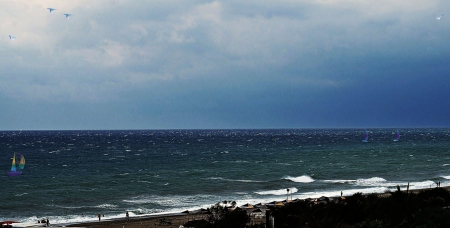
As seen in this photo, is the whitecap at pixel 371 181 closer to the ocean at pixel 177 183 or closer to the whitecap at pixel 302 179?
the ocean at pixel 177 183

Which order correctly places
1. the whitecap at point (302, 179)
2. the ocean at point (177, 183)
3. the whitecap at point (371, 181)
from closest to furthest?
the ocean at point (177, 183), the whitecap at point (371, 181), the whitecap at point (302, 179)

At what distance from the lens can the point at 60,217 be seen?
41.3 m

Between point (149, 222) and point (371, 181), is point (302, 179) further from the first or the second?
point (149, 222)

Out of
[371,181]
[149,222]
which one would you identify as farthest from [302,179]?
[149,222]

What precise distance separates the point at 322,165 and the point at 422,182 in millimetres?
26542

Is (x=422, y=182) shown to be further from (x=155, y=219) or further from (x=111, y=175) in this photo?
(x=111, y=175)

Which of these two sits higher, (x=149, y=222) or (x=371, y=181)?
(x=371, y=181)

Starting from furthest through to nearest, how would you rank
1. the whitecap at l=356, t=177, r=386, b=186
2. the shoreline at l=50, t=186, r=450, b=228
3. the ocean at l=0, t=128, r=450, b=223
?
the whitecap at l=356, t=177, r=386, b=186 → the ocean at l=0, t=128, r=450, b=223 → the shoreline at l=50, t=186, r=450, b=228

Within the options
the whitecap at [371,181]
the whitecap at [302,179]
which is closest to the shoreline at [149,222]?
the whitecap at [371,181]

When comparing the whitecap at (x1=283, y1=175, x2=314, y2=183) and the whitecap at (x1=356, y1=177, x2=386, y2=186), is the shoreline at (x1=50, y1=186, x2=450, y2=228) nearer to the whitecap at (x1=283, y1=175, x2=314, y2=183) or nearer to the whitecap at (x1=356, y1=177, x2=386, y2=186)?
the whitecap at (x1=356, y1=177, x2=386, y2=186)

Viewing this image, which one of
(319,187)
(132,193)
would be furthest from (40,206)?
(319,187)

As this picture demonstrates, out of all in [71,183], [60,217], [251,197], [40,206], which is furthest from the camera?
[71,183]

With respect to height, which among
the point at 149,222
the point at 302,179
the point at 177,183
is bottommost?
the point at 177,183

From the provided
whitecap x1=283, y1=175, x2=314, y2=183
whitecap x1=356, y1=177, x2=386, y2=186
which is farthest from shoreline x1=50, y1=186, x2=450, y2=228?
whitecap x1=283, y1=175, x2=314, y2=183
